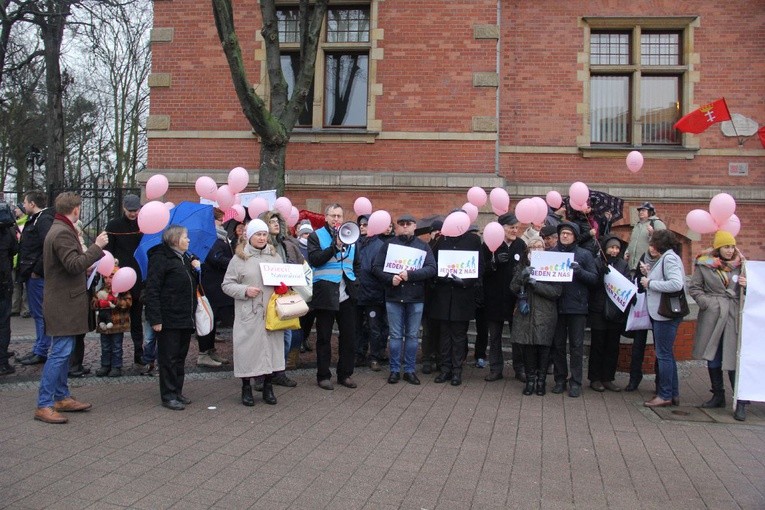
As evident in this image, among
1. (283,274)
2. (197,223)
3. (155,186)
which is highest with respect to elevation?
(155,186)

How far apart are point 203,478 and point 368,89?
32.2ft

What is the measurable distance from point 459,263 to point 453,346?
39.0 inches

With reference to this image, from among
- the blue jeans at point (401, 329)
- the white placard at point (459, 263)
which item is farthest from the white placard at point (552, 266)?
the blue jeans at point (401, 329)

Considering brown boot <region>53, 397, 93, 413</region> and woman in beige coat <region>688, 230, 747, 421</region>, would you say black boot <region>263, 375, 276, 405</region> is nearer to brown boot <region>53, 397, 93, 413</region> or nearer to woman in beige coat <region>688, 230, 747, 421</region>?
brown boot <region>53, 397, 93, 413</region>

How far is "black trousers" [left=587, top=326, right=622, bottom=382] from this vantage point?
Result: 7.64 meters

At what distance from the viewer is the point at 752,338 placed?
652 cm

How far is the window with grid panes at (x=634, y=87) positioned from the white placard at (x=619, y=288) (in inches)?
260

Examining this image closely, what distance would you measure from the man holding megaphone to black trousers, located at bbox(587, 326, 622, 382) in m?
2.85

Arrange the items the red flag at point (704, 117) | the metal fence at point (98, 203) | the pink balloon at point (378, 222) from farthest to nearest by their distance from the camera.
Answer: the metal fence at point (98, 203)
the red flag at point (704, 117)
the pink balloon at point (378, 222)

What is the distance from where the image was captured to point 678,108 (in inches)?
520

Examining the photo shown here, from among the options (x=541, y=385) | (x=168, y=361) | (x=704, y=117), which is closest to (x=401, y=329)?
(x=541, y=385)

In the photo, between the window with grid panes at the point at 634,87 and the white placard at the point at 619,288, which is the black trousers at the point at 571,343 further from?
the window with grid panes at the point at 634,87

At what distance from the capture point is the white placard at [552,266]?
7.19 meters

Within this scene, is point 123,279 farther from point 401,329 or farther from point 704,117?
point 704,117
